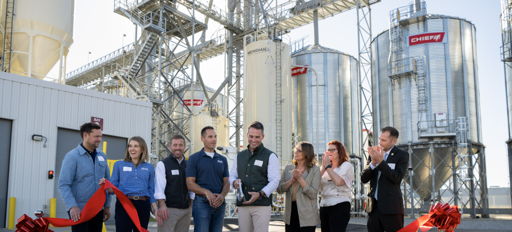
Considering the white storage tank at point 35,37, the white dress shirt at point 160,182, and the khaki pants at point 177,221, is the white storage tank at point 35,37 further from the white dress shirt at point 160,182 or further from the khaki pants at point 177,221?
the khaki pants at point 177,221

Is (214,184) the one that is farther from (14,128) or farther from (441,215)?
(14,128)

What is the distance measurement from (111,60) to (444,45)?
1011 inches

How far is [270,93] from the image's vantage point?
22797 mm

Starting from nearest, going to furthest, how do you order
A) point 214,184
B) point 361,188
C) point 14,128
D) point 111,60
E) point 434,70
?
point 214,184 < point 14,128 < point 434,70 < point 361,188 < point 111,60

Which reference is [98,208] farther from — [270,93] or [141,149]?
[270,93]

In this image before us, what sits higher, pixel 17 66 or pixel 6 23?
pixel 6 23

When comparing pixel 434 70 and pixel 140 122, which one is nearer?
pixel 140 122

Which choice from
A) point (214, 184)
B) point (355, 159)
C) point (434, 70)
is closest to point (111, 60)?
point (355, 159)

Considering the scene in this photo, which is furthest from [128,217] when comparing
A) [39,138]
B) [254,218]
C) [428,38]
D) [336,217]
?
[428,38]

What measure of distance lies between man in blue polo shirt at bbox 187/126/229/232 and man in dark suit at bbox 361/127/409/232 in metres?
1.84

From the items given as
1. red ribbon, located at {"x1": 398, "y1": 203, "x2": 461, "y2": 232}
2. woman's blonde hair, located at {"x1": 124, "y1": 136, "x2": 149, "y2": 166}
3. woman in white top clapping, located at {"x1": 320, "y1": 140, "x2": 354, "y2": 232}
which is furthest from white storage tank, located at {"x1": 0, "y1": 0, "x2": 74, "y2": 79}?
red ribbon, located at {"x1": 398, "y1": 203, "x2": 461, "y2": 232}

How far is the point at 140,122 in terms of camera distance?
1659cm

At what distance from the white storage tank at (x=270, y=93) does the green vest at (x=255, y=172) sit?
623 inches

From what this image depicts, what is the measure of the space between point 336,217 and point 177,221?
2.05 meters
